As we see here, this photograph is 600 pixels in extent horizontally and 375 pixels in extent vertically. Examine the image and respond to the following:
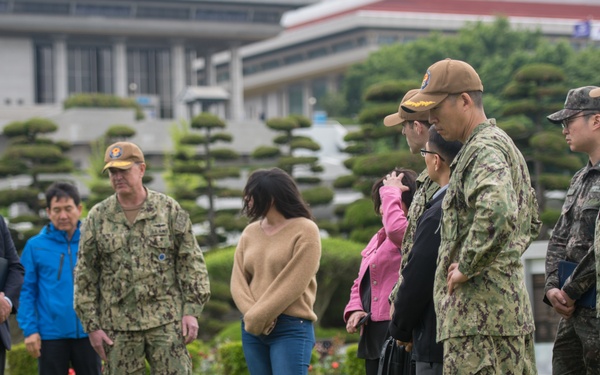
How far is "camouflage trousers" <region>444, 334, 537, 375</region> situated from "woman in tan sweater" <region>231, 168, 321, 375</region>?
1.78 meters

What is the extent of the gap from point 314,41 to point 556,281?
211 ft

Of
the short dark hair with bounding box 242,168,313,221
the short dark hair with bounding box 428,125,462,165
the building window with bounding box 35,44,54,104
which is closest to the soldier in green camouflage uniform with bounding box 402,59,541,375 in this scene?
the short dark hair with bounding box 428,125,462,165

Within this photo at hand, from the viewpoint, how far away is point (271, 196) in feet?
19.7

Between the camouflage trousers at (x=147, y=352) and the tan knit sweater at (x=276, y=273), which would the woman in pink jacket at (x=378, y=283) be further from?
the camouflage trousers at (x=147, y=352)

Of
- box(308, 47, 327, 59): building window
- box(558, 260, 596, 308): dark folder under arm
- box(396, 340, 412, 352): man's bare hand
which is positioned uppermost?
box(308, 47, 327, 59): building window

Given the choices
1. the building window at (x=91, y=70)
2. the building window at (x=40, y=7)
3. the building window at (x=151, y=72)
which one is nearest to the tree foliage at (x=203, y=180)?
the building window at (x=40, y=7)

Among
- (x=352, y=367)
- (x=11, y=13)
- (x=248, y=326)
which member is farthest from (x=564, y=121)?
(x=11, y=13)

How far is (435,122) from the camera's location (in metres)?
4.37

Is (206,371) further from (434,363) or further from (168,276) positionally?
(434,363)

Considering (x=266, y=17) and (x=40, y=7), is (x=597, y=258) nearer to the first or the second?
(x=40, y=7)

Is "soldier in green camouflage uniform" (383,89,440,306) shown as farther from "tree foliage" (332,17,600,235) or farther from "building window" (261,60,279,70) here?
"building window" (261,60,279,70)

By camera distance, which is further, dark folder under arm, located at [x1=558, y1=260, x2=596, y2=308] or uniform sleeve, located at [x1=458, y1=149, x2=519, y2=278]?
dark folder under arm, located at [x1=558, y1=260, x2=596, y2=308]

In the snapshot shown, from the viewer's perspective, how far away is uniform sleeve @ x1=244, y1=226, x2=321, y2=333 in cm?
579

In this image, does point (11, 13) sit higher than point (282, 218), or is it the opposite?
point (11, 13)
